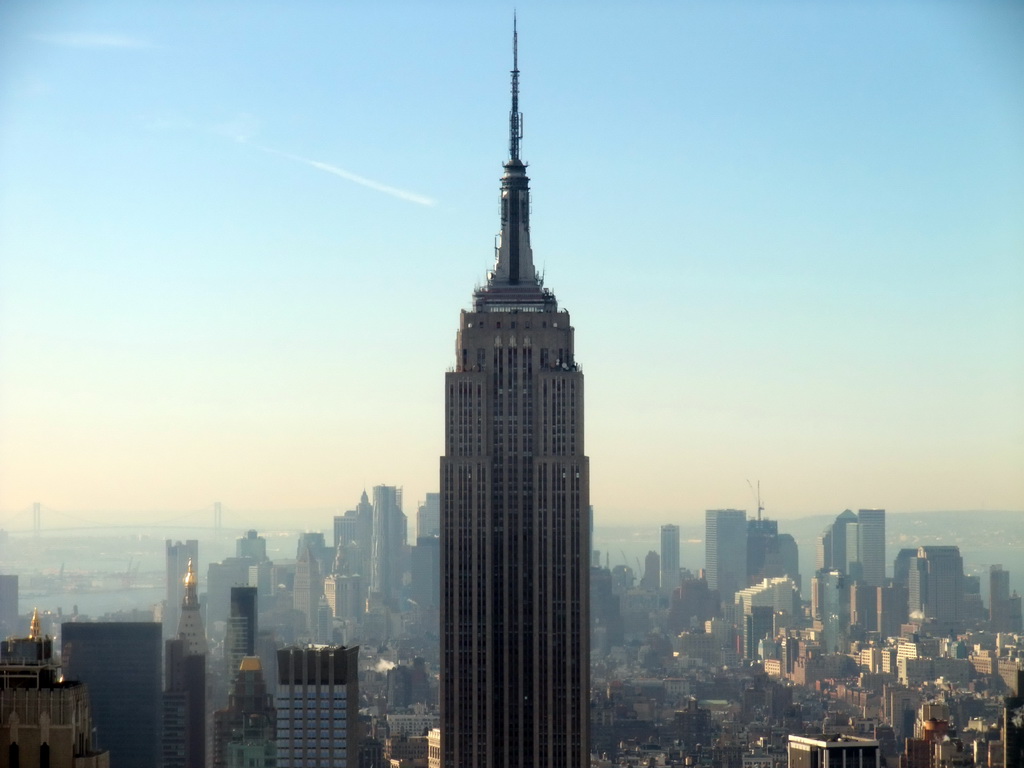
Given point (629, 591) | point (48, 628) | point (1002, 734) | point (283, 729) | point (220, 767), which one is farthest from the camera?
point (629, 591)

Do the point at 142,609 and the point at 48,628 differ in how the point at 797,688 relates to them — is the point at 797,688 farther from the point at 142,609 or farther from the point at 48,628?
the point at 48,628

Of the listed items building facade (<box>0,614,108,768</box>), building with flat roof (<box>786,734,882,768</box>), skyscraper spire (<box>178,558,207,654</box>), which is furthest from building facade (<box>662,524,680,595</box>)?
building facade (<box>0,614,108,768</box>)

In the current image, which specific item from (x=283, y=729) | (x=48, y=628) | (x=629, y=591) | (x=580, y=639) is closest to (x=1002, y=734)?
(x=580, y=639)

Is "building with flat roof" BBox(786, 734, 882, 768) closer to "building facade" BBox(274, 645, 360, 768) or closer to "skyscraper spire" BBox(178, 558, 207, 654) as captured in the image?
"building facade" BBox(274, 645, 360, 768)

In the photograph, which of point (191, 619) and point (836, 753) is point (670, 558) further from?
point (191, 619)

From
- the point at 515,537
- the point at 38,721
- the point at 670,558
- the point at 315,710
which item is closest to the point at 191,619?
the point at 315,710

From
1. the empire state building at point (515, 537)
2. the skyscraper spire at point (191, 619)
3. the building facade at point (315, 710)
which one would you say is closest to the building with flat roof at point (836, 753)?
the empire state building at point (515, 537)

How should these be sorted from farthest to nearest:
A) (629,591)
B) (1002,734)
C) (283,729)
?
(629,591) < (283,729) < (1002,734)
